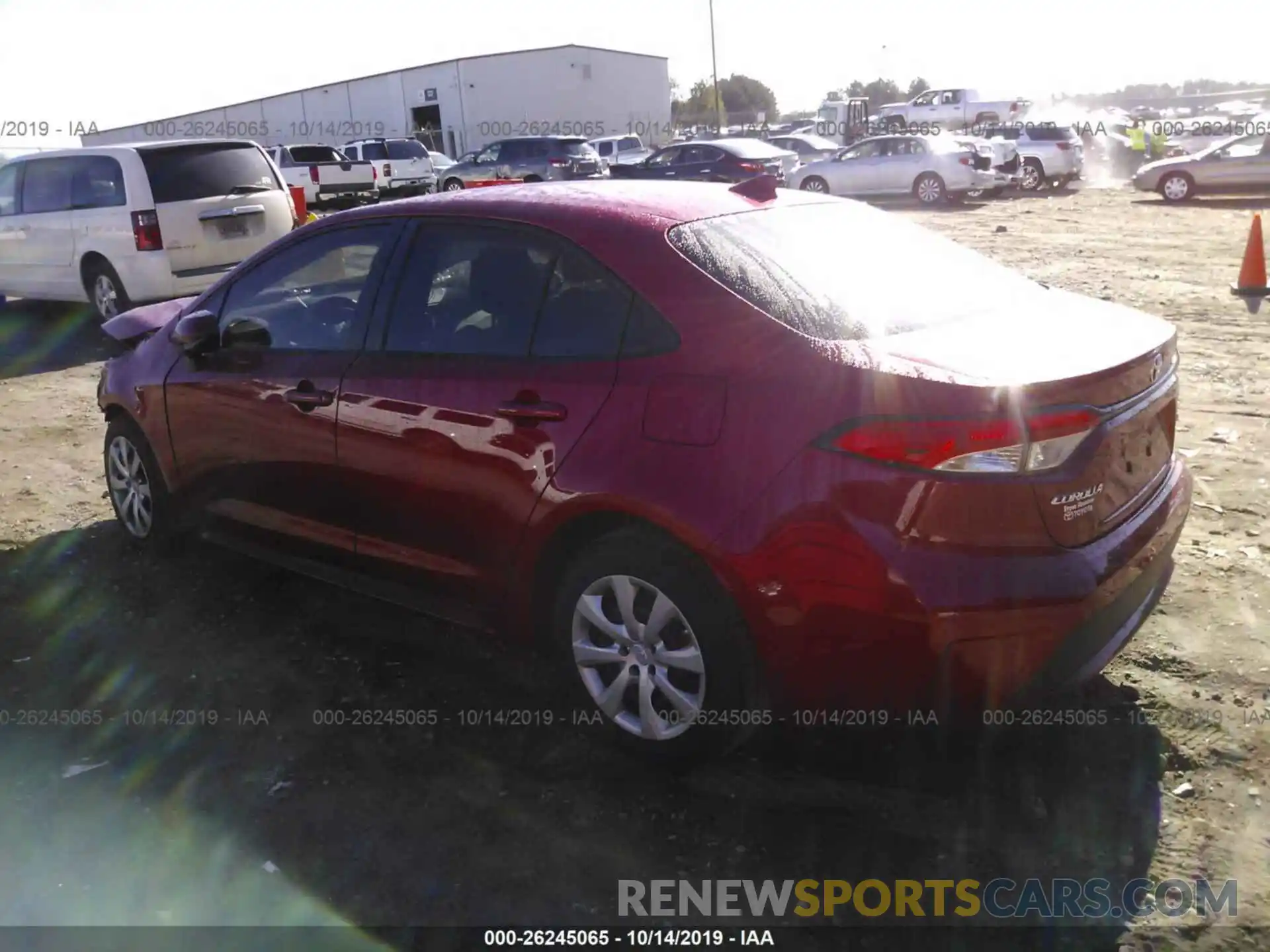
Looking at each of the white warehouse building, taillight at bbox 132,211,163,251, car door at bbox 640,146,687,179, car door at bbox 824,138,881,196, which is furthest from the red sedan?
the white warehouse building

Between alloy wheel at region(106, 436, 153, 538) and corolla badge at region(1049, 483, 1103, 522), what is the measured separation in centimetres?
401

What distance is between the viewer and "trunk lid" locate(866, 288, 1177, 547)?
112 inches

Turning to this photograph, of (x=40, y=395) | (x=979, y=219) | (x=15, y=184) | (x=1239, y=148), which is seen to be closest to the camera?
(x=40, y=395)

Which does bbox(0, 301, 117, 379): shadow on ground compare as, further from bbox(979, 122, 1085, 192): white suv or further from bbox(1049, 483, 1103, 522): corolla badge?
bbox(979, 122, 1085, 192): white suv

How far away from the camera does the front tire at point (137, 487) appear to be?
198 inches

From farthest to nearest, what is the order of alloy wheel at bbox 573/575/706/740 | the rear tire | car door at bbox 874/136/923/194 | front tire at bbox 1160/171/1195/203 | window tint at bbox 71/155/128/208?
1. car door at bbox 874/136/923/194
2. front tire at bbox 1160/171/1195/203
3. the rear tire
4. window tint at bbox 71/155/128/208
5. alloy wheel at bbox 573/575/706/740

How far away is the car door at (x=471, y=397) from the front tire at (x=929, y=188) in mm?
21450

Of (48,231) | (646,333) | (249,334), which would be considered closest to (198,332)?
(249,334)

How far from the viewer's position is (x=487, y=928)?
2791mm

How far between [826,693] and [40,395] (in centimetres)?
799

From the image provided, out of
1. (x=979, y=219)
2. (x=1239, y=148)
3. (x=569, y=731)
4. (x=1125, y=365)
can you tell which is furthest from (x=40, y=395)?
(x=1239, y=148)

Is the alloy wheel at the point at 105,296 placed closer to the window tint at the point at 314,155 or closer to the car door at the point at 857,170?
the window tint at the point at 314,155

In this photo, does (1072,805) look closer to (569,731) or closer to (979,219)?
(569,731)

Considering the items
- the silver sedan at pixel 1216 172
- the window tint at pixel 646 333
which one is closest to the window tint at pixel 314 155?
the silver sedan at pixel 1216 172
